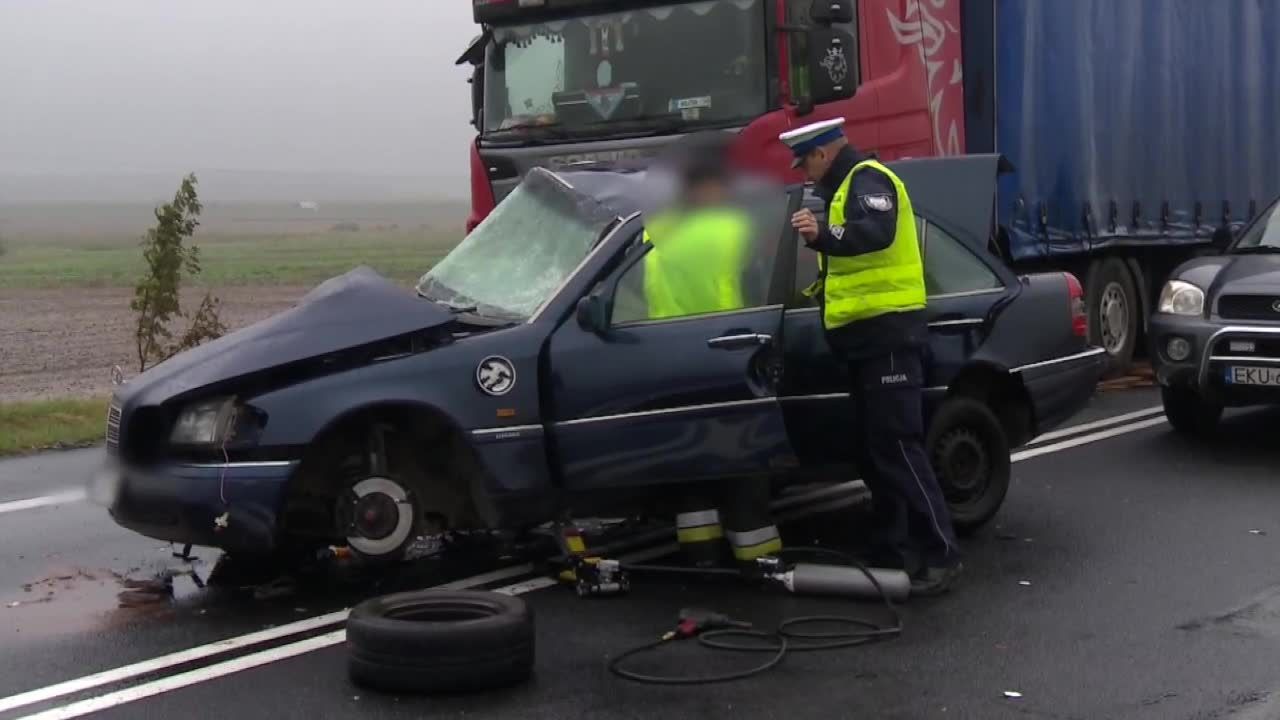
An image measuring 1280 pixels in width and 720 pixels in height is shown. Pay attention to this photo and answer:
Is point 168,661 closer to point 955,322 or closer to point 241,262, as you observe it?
point 955,322

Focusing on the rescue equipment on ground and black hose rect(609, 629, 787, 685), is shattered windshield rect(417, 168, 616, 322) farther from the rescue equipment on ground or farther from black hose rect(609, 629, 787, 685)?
black hose rect(609, 629, 787, 685)

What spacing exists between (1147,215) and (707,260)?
854 cm

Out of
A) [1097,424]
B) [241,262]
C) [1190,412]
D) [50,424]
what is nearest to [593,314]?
[1190,412]

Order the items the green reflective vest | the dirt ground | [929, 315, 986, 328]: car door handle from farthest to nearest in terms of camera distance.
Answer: the dirt ground < [929, 315, 986, 328]: car door handle < the green reflective vest

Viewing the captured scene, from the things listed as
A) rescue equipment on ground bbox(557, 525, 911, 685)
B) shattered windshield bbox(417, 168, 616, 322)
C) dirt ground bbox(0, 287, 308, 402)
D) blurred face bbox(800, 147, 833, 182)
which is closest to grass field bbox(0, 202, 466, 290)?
dirt ground bbox(0, 287, 308, 402)

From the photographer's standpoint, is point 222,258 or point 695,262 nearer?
point 695,262

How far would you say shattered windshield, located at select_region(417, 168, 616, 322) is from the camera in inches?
276

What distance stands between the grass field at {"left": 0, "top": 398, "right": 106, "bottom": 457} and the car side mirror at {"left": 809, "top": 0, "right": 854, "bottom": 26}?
18.1 ft

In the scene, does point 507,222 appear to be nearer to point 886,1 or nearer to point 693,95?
point 693,95

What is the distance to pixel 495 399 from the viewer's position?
21.6 ft

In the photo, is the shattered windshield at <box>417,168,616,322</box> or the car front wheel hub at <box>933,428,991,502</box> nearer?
the shattered windshield at <box>417,168,616,322</box>

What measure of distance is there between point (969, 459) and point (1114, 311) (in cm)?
713

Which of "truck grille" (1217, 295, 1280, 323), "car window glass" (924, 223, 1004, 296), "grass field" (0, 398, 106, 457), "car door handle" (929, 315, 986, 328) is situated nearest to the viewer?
"car door handle" (929, 315, 986, 328)

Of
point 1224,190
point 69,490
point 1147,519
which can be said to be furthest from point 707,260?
point 1224,190
